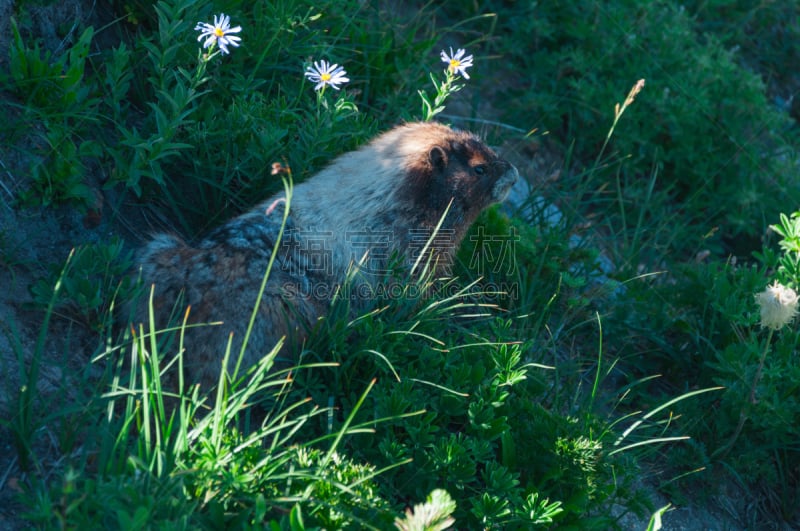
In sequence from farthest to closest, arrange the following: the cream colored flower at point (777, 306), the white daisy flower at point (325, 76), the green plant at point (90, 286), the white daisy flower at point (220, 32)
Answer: the white daisy flower at point (325, 76), the white daisy flower at point (220, 32), the cream colored flower at point (777, 306), the green plant at point (90, 286)

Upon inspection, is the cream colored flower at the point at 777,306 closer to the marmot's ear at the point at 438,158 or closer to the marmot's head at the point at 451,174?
the marmot's head at the point at 451,174

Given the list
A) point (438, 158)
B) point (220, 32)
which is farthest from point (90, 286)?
point (438, 158)

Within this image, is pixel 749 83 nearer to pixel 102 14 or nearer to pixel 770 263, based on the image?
pixel 770 263

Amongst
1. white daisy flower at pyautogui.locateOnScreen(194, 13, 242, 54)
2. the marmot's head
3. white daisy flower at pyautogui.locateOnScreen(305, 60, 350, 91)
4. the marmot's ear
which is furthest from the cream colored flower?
white daisy flower at pyautogui.locateOnScreen(194, 13, 242, 54)

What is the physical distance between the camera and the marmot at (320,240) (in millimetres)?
3955

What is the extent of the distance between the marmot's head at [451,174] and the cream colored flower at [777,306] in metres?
1.80

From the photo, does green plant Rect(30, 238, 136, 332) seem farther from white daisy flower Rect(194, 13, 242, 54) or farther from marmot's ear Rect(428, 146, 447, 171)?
marmot's ear Rect(428, 146, 447, 171)

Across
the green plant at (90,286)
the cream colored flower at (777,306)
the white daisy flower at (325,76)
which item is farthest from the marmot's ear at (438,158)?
the cream colored flower at (777,306)

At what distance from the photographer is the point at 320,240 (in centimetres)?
447

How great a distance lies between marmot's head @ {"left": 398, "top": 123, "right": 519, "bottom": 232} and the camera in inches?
193

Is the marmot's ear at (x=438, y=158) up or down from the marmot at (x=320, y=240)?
up

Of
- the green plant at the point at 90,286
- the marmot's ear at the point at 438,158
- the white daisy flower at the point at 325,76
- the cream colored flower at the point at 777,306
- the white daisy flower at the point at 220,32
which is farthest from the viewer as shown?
the marmot's ear at the point at 438,158

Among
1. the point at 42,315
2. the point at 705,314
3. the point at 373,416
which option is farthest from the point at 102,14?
the point at 705,314

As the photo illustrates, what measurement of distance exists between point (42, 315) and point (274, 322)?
3.86 ft
